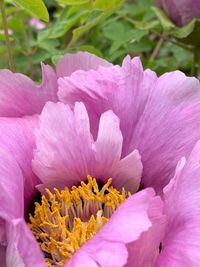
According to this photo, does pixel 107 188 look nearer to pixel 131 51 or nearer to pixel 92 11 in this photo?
pixel 92 11

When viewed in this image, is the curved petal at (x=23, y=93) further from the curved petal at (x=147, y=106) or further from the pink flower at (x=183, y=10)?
the pink flower at (x=183, y=10)

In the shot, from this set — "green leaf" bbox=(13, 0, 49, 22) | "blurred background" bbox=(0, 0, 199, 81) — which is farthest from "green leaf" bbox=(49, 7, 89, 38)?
"green leaf" bbox=(13, 0, 49, 22)

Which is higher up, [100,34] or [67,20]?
[67,20]

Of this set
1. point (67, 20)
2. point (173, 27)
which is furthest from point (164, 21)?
point (67, 20)

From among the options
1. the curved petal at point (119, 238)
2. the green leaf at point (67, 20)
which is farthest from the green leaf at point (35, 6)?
the curved petal at point (119, 238)

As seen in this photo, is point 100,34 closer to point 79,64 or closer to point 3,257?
point 79,64

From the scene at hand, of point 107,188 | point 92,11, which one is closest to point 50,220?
point 107,188
